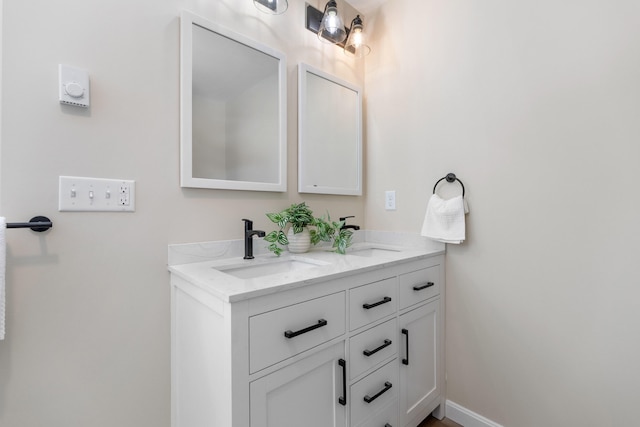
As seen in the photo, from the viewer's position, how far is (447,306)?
5.22 feet

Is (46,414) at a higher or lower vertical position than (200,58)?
lower

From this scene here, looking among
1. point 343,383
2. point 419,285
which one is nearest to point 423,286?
point 419,285

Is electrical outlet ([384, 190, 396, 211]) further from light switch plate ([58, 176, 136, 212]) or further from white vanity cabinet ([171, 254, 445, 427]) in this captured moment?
light switch plate ([58, 176, 136, 212])

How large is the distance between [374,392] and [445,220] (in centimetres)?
85

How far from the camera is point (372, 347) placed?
45.9 inches

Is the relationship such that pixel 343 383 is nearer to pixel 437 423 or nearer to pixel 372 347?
pixel 372 347

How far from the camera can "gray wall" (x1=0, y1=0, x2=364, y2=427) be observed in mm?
887

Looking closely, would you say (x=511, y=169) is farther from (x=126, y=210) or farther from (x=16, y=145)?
(x=16, y=145)

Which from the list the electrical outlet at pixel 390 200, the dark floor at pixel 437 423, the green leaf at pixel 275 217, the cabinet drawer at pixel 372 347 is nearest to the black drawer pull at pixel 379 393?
the cabinet drawer at pixel 372 347

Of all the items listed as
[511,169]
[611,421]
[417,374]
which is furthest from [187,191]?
[611,421]

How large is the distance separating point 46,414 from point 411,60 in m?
2.19

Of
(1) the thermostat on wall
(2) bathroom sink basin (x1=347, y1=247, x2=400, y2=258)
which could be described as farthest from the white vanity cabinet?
(1) the thermostat on wall

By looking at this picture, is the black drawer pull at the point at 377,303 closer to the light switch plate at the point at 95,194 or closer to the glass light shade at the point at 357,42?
the light switch plate at the point at 95,194

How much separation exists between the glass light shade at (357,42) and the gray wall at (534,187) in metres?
0.22
